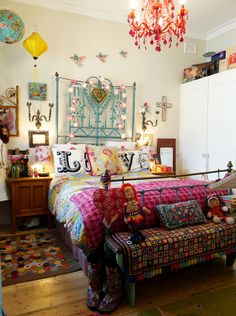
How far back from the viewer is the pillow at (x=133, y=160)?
11.4ft

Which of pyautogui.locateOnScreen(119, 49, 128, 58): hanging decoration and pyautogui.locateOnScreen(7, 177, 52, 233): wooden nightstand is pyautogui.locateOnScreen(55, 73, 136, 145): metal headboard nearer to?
pyautogui.locateOnScreen(119, 49, 128, 58): hanging decoration

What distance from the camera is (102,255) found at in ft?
6.38

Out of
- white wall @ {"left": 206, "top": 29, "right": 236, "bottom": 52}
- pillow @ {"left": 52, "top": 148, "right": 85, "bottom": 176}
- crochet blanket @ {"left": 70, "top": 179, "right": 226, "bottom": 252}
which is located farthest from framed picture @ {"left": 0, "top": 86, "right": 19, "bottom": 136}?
white wall @ {"left": 206, "top": 29, "right": 236, "bottom": 52}

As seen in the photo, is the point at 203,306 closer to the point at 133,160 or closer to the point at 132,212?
the point at 132,212

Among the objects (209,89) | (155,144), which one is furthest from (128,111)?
(209,89)

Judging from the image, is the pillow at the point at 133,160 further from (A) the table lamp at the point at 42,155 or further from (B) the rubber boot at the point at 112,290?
(B) the rubber boot at the point at 112,290

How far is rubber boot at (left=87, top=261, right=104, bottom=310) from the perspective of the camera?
1818mm

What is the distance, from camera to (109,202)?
1.85 m

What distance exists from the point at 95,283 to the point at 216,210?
3.88ft

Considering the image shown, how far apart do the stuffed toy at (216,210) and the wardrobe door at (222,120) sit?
1.51 m

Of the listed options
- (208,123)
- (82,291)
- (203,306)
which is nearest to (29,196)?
(82,291)

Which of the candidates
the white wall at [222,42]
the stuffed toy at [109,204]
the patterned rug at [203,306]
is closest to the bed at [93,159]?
the stuffed toy at [109,204]

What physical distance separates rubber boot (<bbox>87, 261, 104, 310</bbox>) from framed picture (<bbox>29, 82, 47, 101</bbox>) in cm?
245

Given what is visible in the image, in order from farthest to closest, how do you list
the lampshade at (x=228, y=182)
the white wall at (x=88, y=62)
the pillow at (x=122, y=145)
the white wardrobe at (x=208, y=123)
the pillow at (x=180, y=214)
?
the pillow at (x=122, y=145) → the white wardrobe at (x=208, y=123) → the white wall at (x=88, y=62) → the pillow at (x=180, y=214) → the lampshade at (x=228, y=182)
